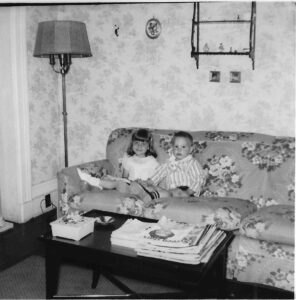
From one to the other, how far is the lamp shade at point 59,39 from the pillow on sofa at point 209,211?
1.37 m

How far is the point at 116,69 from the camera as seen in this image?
11.3 feet

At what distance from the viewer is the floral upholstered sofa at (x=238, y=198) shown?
212 cm

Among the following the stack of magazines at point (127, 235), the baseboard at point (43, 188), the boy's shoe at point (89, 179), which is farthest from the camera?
the baseboard at point (43, 188)

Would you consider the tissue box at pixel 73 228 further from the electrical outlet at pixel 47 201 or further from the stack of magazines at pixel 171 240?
the electrical outlet at pixel 47 201

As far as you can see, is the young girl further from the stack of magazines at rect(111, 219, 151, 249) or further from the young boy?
the stack of magazines at rect(111, 219, 151, 249)

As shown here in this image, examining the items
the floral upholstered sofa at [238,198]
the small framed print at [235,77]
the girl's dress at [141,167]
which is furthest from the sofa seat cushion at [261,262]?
the small framed print at [235,77]

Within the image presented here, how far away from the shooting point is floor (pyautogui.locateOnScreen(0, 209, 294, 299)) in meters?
2.15

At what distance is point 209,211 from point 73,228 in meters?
0.87

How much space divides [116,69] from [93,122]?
54 centimetres

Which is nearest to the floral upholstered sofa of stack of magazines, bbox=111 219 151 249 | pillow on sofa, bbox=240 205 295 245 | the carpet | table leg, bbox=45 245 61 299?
pillow on sofa, bbox=240 205 295 245

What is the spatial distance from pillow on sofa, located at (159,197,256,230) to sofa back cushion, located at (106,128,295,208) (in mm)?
244

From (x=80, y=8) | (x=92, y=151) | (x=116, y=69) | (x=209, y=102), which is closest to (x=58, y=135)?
(x=92, y=151)

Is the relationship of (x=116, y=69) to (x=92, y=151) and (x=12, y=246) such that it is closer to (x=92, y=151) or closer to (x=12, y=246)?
(x=92, y=151)

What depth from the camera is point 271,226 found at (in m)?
2.09
